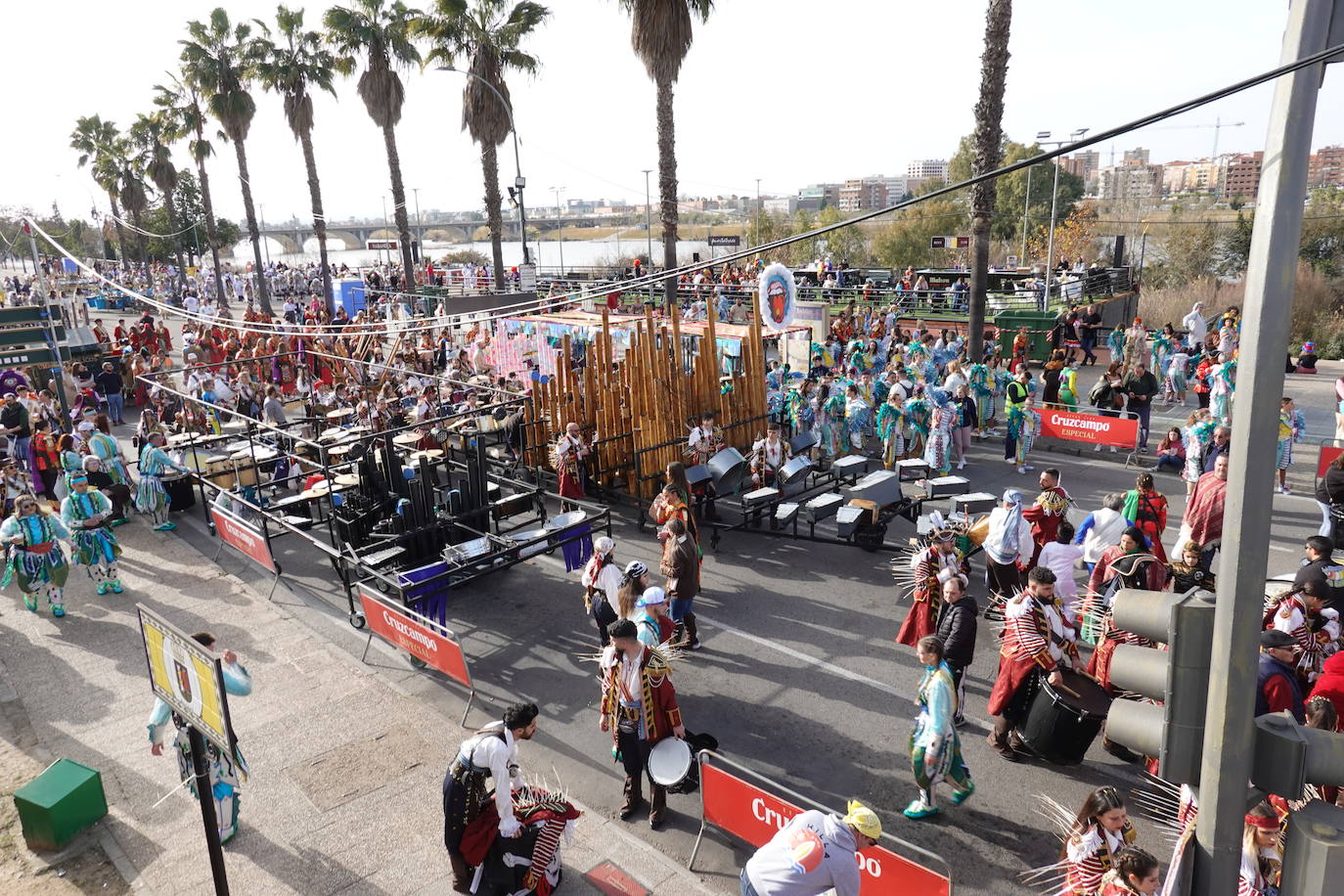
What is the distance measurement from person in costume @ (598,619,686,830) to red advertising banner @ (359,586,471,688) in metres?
1.70

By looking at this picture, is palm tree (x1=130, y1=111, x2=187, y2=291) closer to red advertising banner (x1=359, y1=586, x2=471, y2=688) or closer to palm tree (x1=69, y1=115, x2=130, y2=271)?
palm tree (x1=69, y1=115, x2=130, y2=271)

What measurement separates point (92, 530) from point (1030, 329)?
942 inches

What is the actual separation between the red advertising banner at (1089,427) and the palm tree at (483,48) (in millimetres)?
20765

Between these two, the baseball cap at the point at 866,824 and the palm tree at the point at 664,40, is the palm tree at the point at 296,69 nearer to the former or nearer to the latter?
the palm tree at the point at 664,40

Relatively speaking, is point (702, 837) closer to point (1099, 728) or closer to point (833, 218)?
point (1099, 728)

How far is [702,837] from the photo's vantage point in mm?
6469

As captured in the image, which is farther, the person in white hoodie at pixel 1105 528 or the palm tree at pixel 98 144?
the palm tree at pixel 98 144

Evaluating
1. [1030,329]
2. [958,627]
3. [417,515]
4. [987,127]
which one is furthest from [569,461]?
[1030,329]

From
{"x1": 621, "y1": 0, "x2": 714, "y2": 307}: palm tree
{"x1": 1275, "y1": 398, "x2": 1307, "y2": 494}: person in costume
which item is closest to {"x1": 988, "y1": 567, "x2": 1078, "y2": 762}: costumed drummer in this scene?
{"x1": 1275, "y1": 398, "x2": 1307, "y2": 494}: person in costume

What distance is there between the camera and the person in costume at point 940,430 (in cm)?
1449

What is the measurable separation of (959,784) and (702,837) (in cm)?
204

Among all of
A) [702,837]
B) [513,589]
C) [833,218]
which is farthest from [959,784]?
[833,218]

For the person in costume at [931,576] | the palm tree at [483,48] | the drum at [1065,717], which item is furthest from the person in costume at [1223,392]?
the palm tree at [483,48]

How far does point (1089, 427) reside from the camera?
51.7 ft
